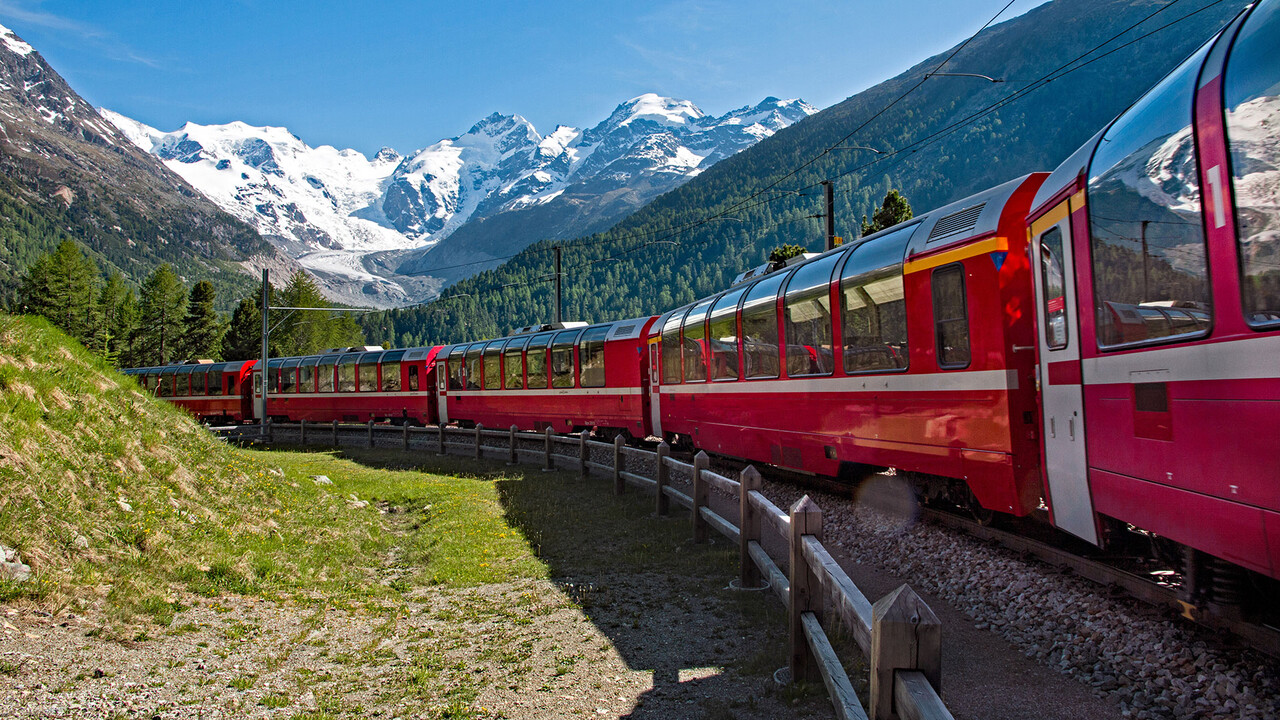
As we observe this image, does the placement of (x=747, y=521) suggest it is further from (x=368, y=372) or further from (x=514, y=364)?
(x=368, y=372)

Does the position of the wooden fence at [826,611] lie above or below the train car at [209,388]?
below

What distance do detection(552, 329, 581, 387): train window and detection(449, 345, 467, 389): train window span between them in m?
6.22

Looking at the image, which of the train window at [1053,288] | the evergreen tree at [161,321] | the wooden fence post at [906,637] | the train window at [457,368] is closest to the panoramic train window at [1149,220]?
the train window at [1053,288]

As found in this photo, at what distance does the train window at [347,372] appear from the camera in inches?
1329

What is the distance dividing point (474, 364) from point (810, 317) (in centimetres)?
1845

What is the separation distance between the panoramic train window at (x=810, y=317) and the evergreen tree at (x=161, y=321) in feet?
287

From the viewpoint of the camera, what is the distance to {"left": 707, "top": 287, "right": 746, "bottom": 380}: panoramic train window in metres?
13.7

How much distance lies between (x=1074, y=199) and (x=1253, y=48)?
2.01m

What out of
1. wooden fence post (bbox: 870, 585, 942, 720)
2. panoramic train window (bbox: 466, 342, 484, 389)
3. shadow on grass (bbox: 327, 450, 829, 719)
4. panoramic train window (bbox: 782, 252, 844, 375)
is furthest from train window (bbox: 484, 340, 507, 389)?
wooden fence post (bbox: 870, 585, 942, 720)

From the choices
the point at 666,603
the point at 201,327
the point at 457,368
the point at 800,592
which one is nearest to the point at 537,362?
the point at 457,368

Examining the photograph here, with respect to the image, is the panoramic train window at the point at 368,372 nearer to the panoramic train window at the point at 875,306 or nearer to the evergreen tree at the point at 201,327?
the panoramic train window at the point at 875,306

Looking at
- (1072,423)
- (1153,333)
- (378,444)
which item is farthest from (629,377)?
(1153,333)

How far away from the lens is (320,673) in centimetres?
556

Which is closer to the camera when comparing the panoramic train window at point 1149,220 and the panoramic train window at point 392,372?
the panoramic train window at point 1149,220
